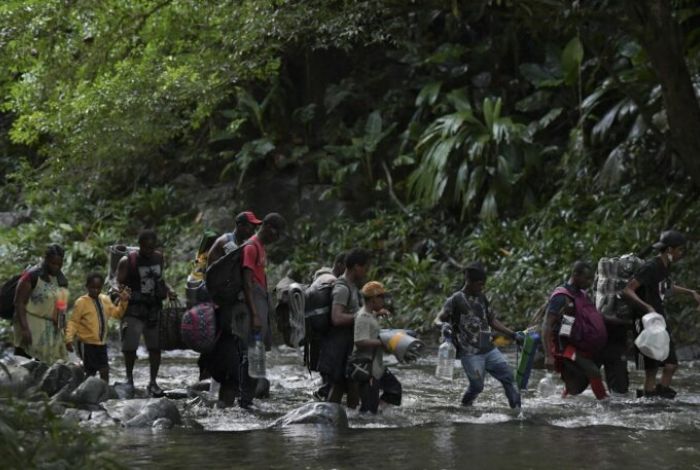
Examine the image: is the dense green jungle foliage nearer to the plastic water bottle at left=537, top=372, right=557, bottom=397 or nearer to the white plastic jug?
the plastic water bottle at left=537, top=372, right=557, bottom=397

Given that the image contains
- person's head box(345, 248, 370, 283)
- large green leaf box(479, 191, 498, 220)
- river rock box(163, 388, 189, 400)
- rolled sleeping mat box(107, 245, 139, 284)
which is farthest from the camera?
large green leaf box(479, 191, 498, 220)

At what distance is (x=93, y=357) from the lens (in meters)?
12.2

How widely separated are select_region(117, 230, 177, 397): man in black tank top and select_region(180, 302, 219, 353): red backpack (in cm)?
195

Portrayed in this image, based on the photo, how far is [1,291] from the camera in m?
11.8

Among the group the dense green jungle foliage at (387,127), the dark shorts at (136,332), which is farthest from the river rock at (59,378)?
the dense green jungle foliage at (387,127)

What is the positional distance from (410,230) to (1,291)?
11171mm

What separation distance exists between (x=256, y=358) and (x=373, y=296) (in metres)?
1.18

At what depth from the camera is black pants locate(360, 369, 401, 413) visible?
33.4ft

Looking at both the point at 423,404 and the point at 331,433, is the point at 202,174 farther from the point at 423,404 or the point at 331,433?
the point at 331,433

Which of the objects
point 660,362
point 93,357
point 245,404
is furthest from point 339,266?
point 660,362

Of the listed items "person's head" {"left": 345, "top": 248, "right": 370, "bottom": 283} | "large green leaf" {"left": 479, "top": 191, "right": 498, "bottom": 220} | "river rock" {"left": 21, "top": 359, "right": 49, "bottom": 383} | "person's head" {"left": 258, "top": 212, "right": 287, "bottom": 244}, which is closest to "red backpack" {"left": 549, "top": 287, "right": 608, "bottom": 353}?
"person's head" {"left": 345, "top": 248, "right": 370, "bottom": 283}

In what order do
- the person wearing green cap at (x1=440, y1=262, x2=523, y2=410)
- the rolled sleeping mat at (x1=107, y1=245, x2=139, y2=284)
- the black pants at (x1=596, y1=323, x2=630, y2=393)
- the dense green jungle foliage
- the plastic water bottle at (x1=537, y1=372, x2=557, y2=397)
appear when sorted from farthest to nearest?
the dense green jungle foliage → the plastic water bottle at (x1=537, y1=372, x2=557, y2=397) → the rolled sleeping mat at (x1=107, y1=245, x2=139, y2=284) → the black pants at (x1=596, y1=323, x2=630, y2=393) → the person wearing green cap at (x1=440, y1=262, x2=523, y2=410)

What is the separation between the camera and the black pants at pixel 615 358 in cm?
1169

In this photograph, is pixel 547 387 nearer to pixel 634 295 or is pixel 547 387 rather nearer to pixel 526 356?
pixel 634 295
